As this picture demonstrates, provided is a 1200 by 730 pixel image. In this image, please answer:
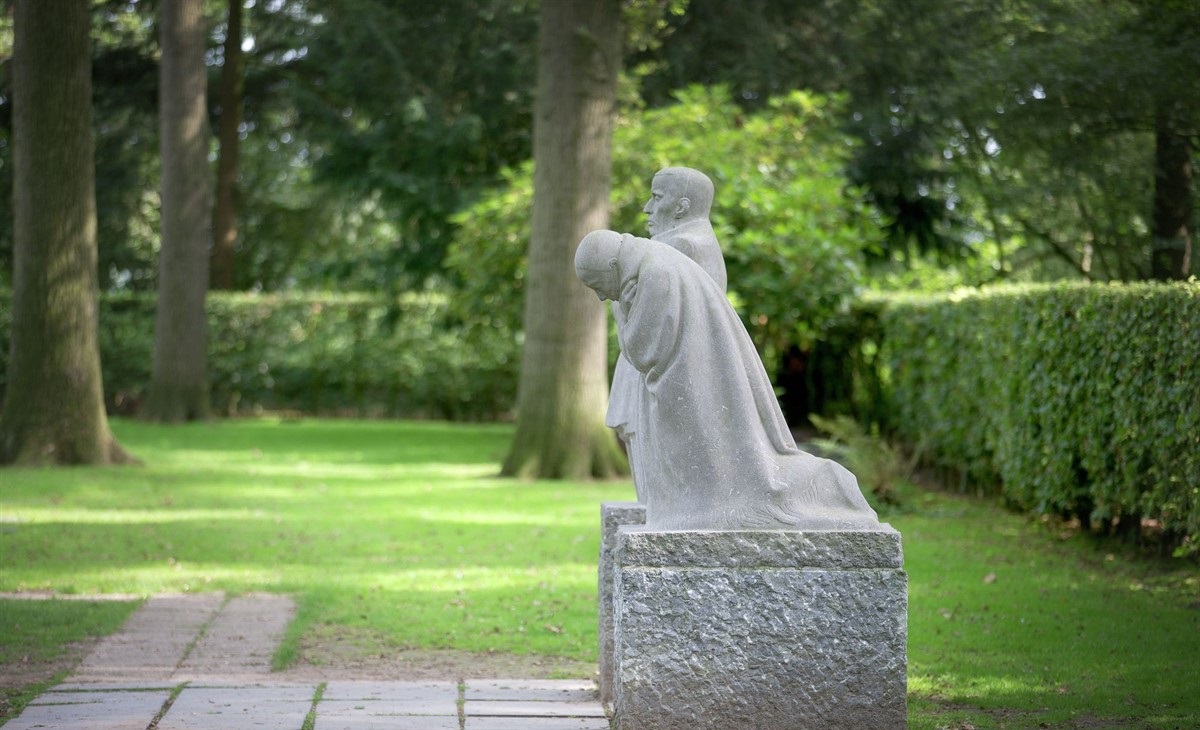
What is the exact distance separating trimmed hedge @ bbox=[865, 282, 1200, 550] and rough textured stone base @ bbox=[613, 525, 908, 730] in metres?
4.49

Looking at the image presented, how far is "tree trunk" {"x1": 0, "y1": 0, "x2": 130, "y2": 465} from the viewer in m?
14.4

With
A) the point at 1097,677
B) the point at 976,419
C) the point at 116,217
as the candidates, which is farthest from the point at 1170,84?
the point at 116,217

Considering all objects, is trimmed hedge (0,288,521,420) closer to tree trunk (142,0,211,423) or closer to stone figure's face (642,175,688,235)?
tree trunk (142,0,211,423)

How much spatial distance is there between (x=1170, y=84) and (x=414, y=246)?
14.4 m

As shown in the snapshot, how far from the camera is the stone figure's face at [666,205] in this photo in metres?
5.55

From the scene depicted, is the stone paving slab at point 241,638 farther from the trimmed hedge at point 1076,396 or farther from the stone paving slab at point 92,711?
the trimmed hedge at point 1076,396

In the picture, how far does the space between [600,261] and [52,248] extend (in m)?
11.6

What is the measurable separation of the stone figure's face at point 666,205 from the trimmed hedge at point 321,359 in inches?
769

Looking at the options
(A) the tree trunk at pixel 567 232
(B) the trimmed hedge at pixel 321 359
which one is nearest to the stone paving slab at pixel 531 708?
(A) the tree trunk at pixel 567 232

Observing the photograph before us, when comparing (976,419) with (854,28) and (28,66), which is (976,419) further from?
(28,66)

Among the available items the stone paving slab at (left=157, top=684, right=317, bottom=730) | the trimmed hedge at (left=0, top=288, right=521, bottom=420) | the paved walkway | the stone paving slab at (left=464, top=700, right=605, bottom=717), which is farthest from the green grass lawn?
the trimmed hedge at (left=0, top=288, right=521, bottom=420)

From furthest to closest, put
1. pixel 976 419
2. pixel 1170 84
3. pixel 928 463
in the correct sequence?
1. pixel 928 463
2. pixel 976 419
3. pixel 1170 84

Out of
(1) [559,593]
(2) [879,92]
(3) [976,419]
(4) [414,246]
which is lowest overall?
(1) [559,593]

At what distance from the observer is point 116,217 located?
26.9 metres
